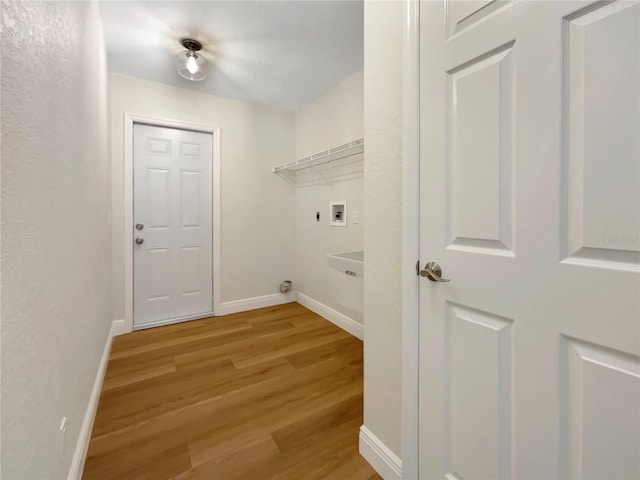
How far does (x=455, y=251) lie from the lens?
0.90m

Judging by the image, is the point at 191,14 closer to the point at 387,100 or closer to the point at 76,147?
the point at 76,147

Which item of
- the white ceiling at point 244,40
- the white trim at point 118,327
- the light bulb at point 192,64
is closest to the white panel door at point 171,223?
the white trim at point 118,327

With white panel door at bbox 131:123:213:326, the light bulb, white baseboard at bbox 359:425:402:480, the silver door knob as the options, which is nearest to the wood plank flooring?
white baseboard at bbox 359:425:402:480

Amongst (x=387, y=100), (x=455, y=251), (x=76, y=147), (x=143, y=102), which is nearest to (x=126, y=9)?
(x=143, y=102)

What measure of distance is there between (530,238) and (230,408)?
1.68m

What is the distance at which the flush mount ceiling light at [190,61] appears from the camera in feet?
6.89

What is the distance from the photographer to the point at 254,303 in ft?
10.7

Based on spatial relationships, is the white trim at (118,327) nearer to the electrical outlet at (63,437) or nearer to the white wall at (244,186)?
the white wall at (244,186)

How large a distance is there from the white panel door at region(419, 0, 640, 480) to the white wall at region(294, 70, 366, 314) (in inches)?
61.8

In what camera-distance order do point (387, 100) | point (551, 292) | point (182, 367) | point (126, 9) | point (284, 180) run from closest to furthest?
1. point (551, 292)
2. point (387, 100)
3. point (126, 9)
4. point (182, 367)
5. point (284, 180)

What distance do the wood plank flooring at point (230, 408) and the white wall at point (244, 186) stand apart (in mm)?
796

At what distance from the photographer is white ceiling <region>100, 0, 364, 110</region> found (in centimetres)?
178

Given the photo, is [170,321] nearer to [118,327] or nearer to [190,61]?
[118,327]

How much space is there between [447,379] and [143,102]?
3258mm
